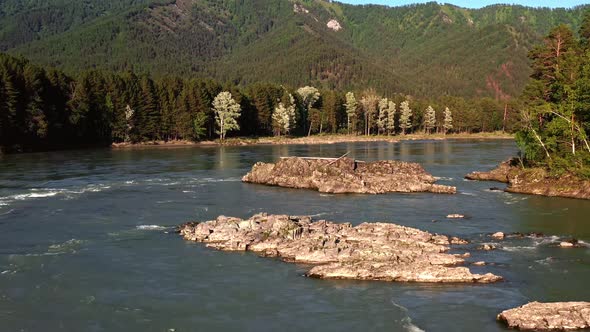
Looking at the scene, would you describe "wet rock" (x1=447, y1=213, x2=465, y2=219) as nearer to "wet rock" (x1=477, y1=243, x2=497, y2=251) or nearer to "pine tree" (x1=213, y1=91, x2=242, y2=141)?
"wet rock" (x1=477, y1=243, x2=497, y2=251)

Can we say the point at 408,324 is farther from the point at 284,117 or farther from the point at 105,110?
the point at 284,117

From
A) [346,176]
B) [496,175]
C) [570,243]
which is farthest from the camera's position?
[496,175]

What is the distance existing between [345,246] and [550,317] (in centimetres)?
1508

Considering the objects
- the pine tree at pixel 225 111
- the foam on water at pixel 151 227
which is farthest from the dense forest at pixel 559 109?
the pine tree at pixel 225 111

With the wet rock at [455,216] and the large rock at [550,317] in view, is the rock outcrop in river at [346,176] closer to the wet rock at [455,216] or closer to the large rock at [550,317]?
the wet rock at [455,216]

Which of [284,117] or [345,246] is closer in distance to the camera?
[345,246]

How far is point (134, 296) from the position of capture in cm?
3494

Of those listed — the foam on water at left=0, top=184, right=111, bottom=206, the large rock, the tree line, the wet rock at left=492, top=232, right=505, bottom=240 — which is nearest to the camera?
the large rock

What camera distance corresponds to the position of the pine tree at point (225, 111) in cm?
18062

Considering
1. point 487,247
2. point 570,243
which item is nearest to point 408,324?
point 487,247

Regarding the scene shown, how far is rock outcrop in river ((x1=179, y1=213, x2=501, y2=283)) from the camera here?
37.0 m

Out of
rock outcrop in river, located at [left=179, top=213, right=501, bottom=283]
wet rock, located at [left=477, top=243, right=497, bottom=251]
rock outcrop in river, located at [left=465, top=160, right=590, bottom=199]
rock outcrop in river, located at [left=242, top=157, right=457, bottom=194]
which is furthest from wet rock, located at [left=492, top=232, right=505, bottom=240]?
rock outcrop in river, located at [left=465, top=160, right=590, bottom=199]

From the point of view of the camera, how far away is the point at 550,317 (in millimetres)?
29422

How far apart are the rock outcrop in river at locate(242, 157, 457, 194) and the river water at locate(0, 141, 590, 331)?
2901mm
